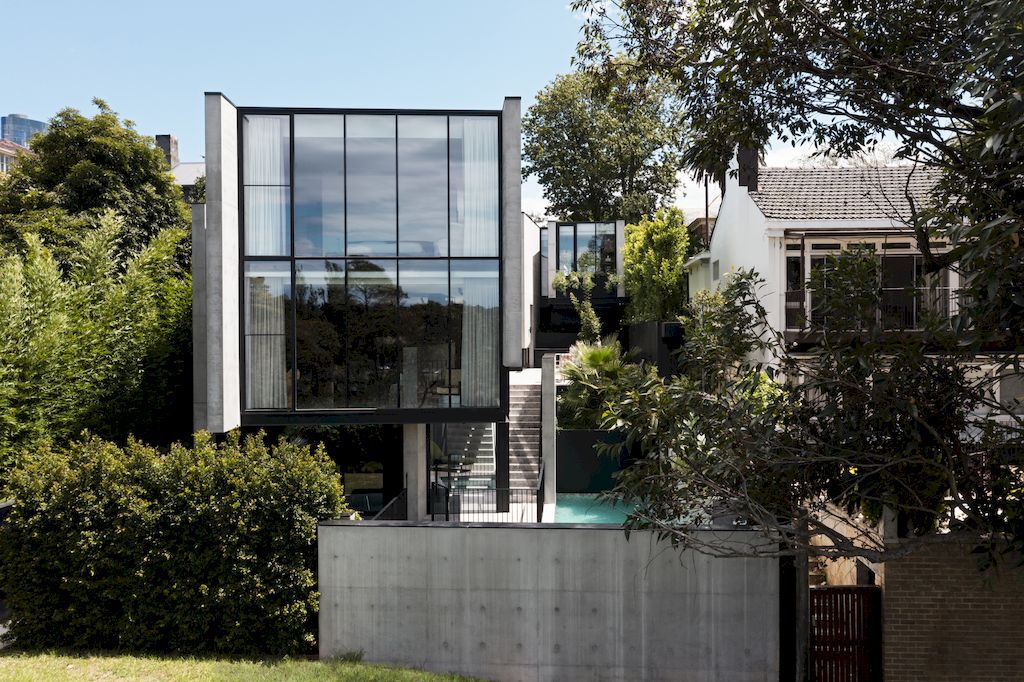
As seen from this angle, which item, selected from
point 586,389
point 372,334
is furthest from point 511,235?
point 586,389

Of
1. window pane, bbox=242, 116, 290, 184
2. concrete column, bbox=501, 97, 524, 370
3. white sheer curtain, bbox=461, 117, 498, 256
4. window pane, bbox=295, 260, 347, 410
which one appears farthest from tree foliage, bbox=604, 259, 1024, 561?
window pane, bbox=242, 116, 290, 184

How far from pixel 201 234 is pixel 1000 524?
14580mm

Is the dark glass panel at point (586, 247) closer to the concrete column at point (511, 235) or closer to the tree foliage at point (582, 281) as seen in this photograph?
the tree foliage at point (582, 281)

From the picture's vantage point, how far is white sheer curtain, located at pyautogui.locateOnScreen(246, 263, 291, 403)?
15.4 m

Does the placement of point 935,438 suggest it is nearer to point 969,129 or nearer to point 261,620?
point 969,129

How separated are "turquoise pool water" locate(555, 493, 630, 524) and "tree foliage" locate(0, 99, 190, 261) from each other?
15357 millimetres

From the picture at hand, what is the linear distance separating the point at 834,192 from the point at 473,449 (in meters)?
10.2

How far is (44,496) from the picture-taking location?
11609mm

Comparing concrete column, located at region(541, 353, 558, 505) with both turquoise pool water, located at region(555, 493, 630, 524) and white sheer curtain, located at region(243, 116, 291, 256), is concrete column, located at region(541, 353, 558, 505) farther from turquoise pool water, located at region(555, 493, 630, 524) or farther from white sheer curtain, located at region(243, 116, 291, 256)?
white sheer curtain, located at region(243, 116, 291, 256)

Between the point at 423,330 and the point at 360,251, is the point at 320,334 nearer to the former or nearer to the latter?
the point at 360,251

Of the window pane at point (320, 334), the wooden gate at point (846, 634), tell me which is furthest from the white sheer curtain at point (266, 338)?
the wooden gate at point (846, 634)

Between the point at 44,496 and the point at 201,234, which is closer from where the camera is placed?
the point at 44,496

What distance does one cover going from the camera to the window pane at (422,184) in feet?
50.6

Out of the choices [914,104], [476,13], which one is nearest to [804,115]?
[914,104]
